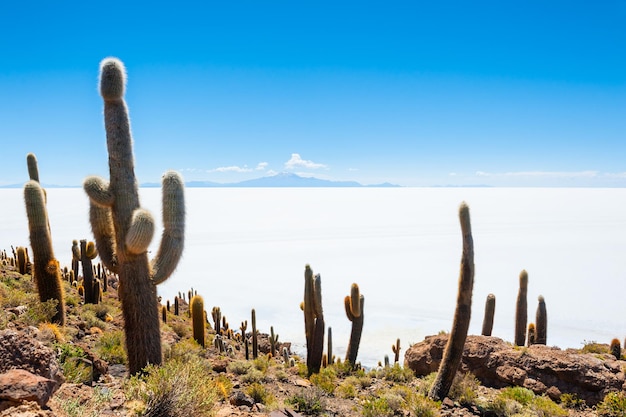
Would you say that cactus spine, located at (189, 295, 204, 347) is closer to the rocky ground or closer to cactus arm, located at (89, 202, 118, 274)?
the rocky ground

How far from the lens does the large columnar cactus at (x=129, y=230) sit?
280 inches

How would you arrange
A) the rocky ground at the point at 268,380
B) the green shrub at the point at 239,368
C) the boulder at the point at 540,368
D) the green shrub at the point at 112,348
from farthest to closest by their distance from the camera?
the green shrub at the point at 239,368 < the boulder at the point at 540,368 < the green shrub at the point at 112,348 < the rocky ground at the point at 268,380

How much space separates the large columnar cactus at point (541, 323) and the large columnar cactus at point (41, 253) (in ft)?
53.3

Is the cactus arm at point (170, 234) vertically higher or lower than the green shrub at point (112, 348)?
higher

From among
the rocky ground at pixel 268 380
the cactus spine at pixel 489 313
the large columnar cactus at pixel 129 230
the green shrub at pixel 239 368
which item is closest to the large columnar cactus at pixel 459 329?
the rocky ground at pixel 268 380

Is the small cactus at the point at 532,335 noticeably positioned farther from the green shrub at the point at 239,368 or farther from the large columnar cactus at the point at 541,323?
the green shrub at the point at 239,368

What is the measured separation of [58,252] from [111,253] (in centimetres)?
5696

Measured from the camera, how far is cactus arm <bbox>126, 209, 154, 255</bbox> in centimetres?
681

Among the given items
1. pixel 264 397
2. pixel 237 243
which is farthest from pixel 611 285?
pixel 237 243

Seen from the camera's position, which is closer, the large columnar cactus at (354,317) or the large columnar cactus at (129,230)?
the large columnar cactus at (129,230)

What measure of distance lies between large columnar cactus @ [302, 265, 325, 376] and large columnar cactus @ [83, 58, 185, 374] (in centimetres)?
659

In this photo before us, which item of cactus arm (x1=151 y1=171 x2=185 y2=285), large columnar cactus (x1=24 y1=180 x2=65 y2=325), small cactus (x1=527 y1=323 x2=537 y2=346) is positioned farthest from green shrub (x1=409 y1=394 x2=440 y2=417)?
large columnar cactus (x1=24 y1=180 x2=65 y2=325)

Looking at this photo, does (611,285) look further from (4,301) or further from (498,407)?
(4,301)

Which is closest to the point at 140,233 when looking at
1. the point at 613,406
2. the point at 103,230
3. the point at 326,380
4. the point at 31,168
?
the point at 103,230
